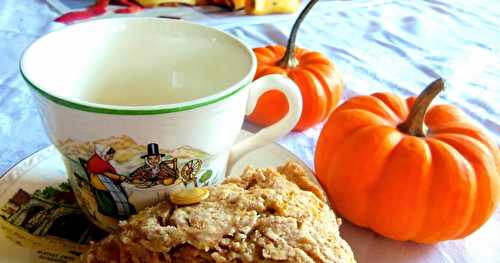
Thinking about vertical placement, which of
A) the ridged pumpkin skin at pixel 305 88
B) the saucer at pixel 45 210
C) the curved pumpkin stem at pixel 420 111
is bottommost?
the ridged pumpkin skin at pixel 305 88

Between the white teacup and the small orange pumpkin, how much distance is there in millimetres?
186

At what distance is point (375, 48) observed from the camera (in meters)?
1.05

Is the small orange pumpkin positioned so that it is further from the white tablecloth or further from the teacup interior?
the teacup interior

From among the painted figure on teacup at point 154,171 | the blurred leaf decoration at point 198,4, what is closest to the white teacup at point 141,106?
the painted figure on teacup at point 154,171

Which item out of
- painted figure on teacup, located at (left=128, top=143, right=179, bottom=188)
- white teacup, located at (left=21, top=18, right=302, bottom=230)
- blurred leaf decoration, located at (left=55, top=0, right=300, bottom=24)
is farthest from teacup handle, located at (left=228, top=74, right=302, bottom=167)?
blurred leaf decoration, located at (left=55, top=0, right=300, bottom=24)

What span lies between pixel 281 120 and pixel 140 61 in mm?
173

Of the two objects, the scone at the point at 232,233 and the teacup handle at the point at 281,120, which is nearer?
the scone at the point at 232,233

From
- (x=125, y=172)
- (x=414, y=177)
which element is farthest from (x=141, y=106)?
(x=414, y=177)

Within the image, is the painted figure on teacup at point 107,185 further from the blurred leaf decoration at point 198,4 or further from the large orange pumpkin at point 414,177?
the blurred leaf decoration at point 198,4

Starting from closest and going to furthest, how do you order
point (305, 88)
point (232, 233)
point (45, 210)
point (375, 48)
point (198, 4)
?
point (232, 233)
point (45, 210)
point (305, 88)
point (375, 48)
point (198, 4)

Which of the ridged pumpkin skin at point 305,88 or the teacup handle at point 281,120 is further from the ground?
the teacup handle at point 281,120

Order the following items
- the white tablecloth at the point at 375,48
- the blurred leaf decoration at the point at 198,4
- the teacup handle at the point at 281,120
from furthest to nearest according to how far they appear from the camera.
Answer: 1. the blurred leaf decoration at the point at 198,4
2. the white tablecloth at the point at 375,48
3. the teacup handle at the point at 281,120

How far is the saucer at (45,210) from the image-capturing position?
436 mm

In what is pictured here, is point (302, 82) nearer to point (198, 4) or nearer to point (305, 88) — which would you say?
point (305, 88)
